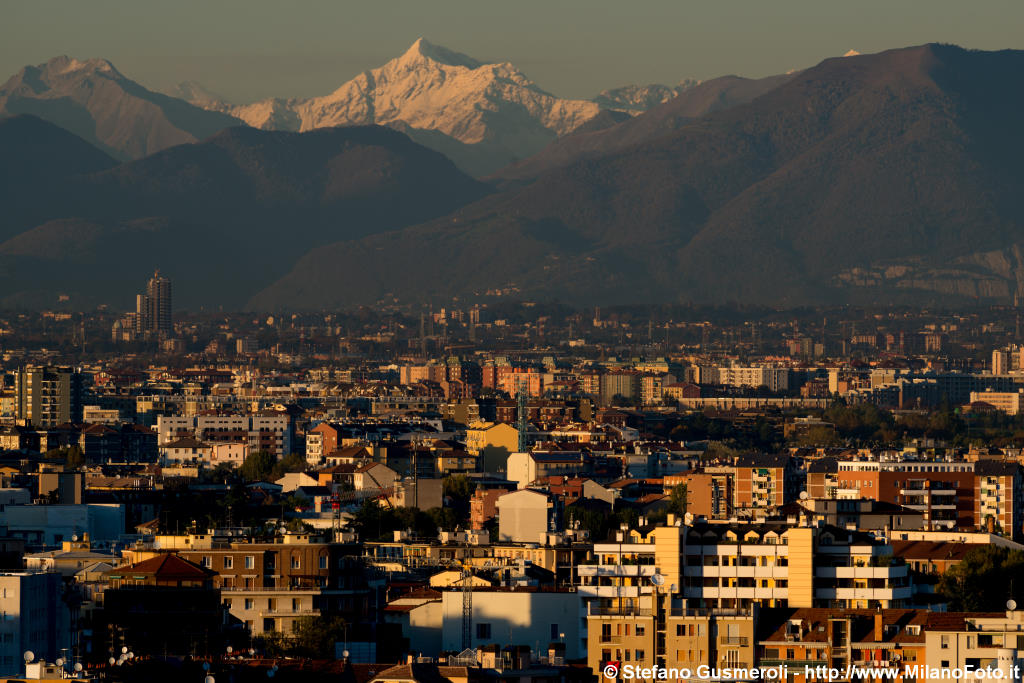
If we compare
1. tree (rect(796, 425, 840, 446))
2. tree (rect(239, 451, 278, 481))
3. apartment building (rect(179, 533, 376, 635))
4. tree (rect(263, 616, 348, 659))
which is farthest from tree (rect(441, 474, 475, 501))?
tree (rect(263, 616, 348, 659))

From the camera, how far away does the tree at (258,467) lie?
92875mm

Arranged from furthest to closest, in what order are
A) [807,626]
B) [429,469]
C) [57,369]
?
[57,369]
[429,469]
[807,626]

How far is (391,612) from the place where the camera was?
37094 mm

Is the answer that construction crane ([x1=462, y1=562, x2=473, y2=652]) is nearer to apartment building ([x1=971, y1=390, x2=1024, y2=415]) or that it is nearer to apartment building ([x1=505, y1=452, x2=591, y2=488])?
apartment building ([x1=505, y1=452, x2=591, y2=488])

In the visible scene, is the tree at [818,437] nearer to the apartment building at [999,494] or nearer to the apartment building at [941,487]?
the apartment building at [941,487]

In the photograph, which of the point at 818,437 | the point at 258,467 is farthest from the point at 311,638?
the point at 818,437

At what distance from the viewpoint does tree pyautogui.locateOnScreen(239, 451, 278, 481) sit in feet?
305

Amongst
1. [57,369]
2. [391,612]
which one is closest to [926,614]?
[391,612]

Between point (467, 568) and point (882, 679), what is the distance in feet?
55.8

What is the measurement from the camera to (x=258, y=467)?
317 feet

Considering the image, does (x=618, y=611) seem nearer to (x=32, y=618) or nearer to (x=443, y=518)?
(x=32, y=618)

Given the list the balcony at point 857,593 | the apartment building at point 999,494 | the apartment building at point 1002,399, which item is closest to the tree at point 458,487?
the apartment building at point 999,494

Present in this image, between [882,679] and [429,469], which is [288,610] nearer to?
[882,679]

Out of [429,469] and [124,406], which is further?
[124,406]
